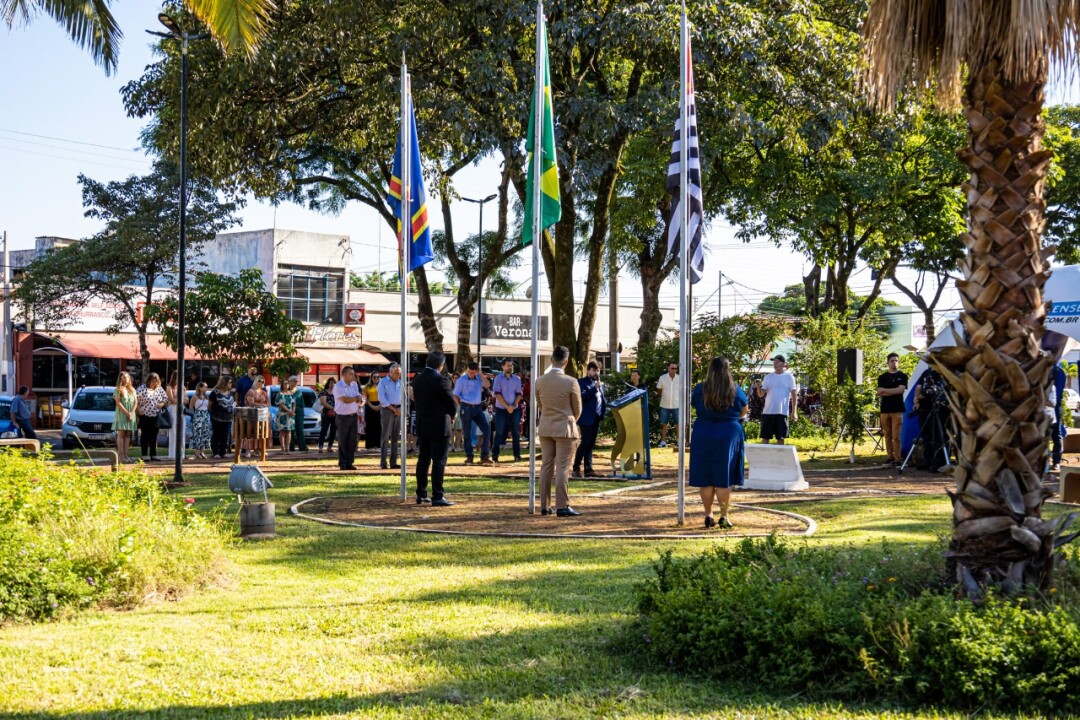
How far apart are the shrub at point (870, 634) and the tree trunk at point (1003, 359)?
33 cm

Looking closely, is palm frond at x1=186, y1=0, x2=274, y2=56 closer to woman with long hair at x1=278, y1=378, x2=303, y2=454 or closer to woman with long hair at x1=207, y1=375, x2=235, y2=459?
woman with long hair at x1=207, y1=375, x2=235, y2=459

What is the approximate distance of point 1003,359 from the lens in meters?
6.02

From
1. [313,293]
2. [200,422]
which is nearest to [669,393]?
[200,422]

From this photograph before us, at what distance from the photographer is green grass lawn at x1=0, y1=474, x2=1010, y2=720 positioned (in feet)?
17.1

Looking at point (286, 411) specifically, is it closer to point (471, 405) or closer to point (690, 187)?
point (471, 405)

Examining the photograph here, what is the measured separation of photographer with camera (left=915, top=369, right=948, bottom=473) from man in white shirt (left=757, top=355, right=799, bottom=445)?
2393 millimetres

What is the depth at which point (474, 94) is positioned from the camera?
19.2 metres

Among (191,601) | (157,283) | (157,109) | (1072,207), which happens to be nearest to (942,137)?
(1072,207)

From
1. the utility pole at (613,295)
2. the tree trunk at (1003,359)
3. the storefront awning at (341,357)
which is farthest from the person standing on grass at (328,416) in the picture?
the storefront awning at (341,357)

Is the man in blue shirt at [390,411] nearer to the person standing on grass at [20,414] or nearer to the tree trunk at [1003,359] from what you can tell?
the person standing on grass at [20,414]

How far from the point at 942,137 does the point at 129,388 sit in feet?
71.1

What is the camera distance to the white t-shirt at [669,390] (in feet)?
69.9

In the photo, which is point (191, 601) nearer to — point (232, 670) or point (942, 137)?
point (232, 670)

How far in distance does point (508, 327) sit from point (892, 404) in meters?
43.3
